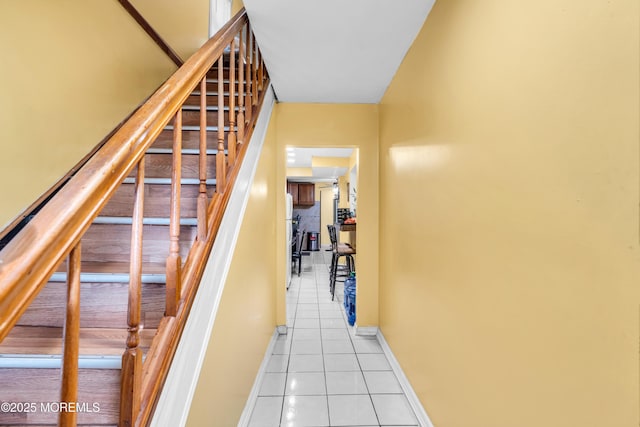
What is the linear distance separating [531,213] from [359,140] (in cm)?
223

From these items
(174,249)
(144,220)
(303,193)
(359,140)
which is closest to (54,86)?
(144,220)

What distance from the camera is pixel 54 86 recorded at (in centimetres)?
142

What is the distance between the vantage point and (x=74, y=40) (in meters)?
1.53

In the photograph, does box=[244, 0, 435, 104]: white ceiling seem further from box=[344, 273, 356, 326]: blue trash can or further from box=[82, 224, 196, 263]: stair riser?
box=[344, 273, 356, 326]: blue trash can

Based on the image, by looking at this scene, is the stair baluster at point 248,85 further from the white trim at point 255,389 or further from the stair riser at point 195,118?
the white trim at point 255,389

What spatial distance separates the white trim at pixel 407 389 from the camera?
1.66 metres

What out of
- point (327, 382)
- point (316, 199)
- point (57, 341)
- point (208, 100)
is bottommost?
point (327, 382)

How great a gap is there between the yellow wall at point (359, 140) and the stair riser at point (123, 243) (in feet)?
5.68

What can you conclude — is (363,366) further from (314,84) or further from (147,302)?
(314,84)

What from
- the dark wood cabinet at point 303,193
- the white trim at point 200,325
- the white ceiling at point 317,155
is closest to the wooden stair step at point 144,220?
the white trim at point 200,325

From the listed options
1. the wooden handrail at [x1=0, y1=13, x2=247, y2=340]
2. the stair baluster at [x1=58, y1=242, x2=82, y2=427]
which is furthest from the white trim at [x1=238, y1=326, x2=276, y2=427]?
the wooden handrail at [x1=0, y1=13, x2=247, y2=340]

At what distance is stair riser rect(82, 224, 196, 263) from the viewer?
1.24 meters

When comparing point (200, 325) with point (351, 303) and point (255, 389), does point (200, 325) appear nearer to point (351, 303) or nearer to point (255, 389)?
point (255, 389)

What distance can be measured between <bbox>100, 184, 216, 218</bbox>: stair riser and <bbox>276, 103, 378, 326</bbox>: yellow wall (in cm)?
154
